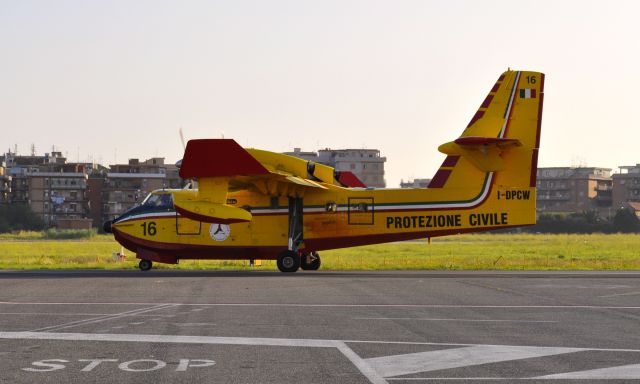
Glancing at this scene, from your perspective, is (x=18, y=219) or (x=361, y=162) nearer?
(x=18, y=219)

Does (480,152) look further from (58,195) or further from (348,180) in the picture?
(58,195)

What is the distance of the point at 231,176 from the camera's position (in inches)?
1313

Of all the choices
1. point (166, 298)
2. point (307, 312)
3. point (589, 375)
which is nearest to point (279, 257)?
point (166, 298)

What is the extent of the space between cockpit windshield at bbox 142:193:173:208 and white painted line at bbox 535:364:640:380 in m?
27.0

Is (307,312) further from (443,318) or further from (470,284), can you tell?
(470,284)

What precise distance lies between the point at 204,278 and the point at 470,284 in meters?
8.84

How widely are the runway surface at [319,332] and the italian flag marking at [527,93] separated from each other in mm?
8849

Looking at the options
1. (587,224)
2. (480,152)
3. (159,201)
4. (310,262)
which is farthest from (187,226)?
(587,224)

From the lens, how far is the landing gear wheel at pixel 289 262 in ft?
119

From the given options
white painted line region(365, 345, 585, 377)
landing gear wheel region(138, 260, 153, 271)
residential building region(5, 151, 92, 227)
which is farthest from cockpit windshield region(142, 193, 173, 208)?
residential building region(5, 151, 92, 227)

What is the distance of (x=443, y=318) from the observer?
19.2 metres

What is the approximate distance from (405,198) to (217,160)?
281 inches

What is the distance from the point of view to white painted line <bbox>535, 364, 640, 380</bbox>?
39.1 feet

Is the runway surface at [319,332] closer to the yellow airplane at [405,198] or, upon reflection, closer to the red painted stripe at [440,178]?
the yellow airplane at [405,198]
